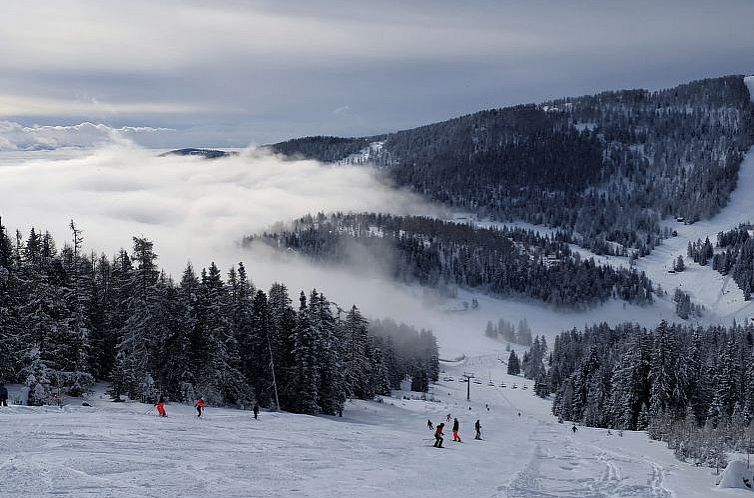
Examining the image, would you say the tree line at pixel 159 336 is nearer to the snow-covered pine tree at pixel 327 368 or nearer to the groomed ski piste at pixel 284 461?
the snow-covered pine tree at pixel 327 368

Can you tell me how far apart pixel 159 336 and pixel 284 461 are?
24.4 meters

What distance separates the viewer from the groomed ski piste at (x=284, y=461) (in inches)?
837

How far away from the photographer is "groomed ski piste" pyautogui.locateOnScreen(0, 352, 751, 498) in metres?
21.2

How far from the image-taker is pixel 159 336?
48375 millimetres

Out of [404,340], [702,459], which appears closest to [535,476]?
[702,459]

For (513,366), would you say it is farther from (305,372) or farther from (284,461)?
(284,461)

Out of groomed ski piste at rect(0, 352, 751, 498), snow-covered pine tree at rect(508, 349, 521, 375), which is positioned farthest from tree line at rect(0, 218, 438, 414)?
snow-covered pine tree at rect(508, 349, 521, 375)

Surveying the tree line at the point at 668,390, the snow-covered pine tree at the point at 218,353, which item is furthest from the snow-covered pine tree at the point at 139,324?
the tree line at the point at 668,390

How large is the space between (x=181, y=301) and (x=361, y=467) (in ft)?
90.4

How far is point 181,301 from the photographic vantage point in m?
50.6

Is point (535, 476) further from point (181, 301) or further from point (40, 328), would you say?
point (40, 328)

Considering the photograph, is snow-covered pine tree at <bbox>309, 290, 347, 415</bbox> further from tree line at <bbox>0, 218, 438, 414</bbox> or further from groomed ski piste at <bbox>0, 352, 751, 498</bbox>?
groomed ski piste at <bbox>0, 352, 751, 498</bbox>

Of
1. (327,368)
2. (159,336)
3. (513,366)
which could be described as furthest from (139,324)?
(513,366)

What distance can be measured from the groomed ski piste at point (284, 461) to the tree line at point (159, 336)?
450 centimetres
